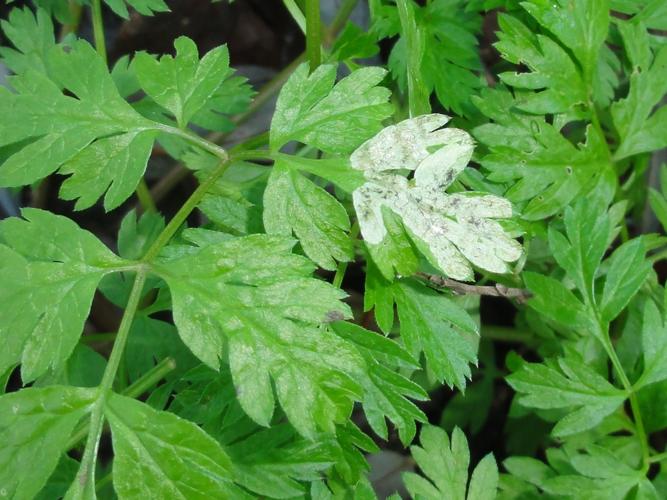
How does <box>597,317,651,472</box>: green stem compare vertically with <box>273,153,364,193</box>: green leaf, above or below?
below

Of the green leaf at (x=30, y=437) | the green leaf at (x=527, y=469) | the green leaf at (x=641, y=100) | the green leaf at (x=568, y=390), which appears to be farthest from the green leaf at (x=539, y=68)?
the green leaf at (x=30, y=437)

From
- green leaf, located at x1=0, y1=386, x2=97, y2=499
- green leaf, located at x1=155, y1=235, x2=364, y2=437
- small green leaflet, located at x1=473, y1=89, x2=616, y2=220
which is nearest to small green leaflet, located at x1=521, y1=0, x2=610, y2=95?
small green leaflet, located at x1=473, y1=89, x2=616, y2=220

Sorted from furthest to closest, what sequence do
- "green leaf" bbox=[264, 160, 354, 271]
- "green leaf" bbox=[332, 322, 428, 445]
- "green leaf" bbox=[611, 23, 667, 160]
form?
"green leaf" bbox=[611, 23, 667, 160] → "green leaf" bbox=[332, 322, 428, 445] → "green leaf" bbox=[264, 160, 354, 271]

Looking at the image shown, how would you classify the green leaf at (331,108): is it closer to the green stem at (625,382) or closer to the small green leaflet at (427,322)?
the small green leaflet at (427,322)

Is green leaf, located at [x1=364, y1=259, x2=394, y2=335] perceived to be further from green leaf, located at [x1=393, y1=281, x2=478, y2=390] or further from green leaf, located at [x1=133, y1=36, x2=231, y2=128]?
green leaf, located at [x1=133, y1=36, x2=231, y2=128]

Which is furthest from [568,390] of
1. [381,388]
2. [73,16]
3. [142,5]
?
[73,16]

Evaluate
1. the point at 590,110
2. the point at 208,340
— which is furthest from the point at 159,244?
the point at 590,110
